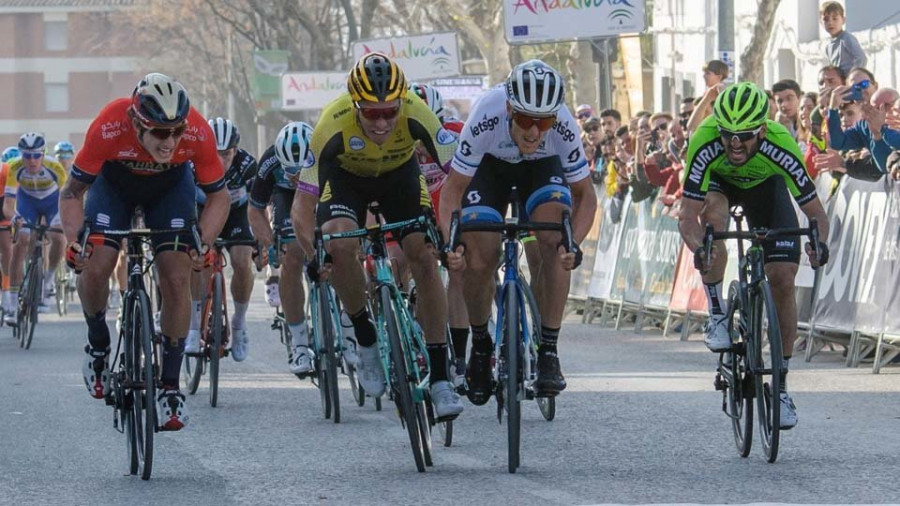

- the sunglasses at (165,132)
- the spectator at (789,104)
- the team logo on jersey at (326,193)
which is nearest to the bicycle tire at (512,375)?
the team logo on jersey at (326,193)

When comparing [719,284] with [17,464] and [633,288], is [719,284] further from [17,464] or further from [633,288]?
[633,288]

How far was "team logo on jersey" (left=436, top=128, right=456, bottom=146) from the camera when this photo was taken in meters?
10.2

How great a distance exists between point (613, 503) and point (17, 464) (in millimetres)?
3371

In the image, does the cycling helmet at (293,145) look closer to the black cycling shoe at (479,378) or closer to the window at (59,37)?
the black cycling shoe at (479,378)

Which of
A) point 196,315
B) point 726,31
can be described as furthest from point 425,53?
point 196,315

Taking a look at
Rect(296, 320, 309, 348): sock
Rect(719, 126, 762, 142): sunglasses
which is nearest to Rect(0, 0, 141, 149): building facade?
Rect(296, 320, 309, 348): sock

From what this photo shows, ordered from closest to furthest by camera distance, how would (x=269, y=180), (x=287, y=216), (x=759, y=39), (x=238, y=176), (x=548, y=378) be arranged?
(x=548, y=378) → (x=269, y=180) → (x=287, y=216) → (x=238, y=176) → (x=759, y=39)

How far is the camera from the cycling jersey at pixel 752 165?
1023cm

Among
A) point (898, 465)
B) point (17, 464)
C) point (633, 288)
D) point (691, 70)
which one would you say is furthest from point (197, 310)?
point (691, 70)

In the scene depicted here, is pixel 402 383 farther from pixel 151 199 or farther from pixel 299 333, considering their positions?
pixel 299 333

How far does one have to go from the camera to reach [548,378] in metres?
9.80

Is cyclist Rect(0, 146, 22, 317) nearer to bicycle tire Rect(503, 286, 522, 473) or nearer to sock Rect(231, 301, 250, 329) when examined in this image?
sock Rect(231, 301, 250, 329)

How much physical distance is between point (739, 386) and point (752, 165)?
116cm

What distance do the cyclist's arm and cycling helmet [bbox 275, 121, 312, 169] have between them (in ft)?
8.93
